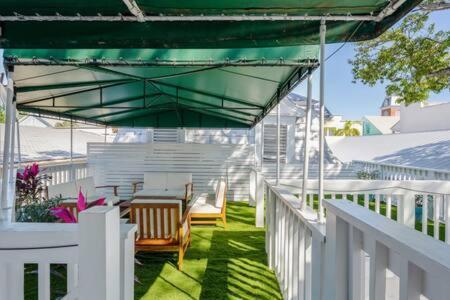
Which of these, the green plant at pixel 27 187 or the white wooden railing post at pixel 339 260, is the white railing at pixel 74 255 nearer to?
the white wooden railing post at pixel 339 260

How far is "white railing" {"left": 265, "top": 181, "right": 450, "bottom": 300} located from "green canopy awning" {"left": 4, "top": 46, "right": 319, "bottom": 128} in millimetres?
1551

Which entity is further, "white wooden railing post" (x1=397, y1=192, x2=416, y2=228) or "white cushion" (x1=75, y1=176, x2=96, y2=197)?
"white cushion" (x1=75, y1=176, x2=96, y2=197)

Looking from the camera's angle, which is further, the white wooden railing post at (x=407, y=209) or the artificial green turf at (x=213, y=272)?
the artificial green turf at (x=213, y=272)

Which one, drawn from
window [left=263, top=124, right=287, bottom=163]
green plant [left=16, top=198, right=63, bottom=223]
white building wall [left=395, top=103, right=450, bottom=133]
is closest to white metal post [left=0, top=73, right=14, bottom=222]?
green plant [left=16, top=198, right=63, bottom=223]

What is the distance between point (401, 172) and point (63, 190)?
25.8 ft

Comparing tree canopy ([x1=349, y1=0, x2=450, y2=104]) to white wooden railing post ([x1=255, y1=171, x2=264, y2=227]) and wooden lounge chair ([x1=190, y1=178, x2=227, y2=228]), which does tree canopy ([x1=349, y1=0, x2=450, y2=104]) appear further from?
wooden lounge chair ([x1=190, y1=178, x2=227, y2=228])

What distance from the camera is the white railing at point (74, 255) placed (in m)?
1.14

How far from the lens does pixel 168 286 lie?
13.2 ft

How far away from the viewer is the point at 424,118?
55.3ft

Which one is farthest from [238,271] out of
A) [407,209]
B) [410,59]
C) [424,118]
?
[424,118]

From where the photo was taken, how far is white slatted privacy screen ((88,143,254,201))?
10398mm

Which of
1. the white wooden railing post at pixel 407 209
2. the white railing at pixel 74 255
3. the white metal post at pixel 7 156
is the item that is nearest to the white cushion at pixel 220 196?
the white wooden railing post at pixel 407 209

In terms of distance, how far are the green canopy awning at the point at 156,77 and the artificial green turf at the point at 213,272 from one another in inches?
96.2

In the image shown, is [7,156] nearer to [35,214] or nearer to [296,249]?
[35,214]
